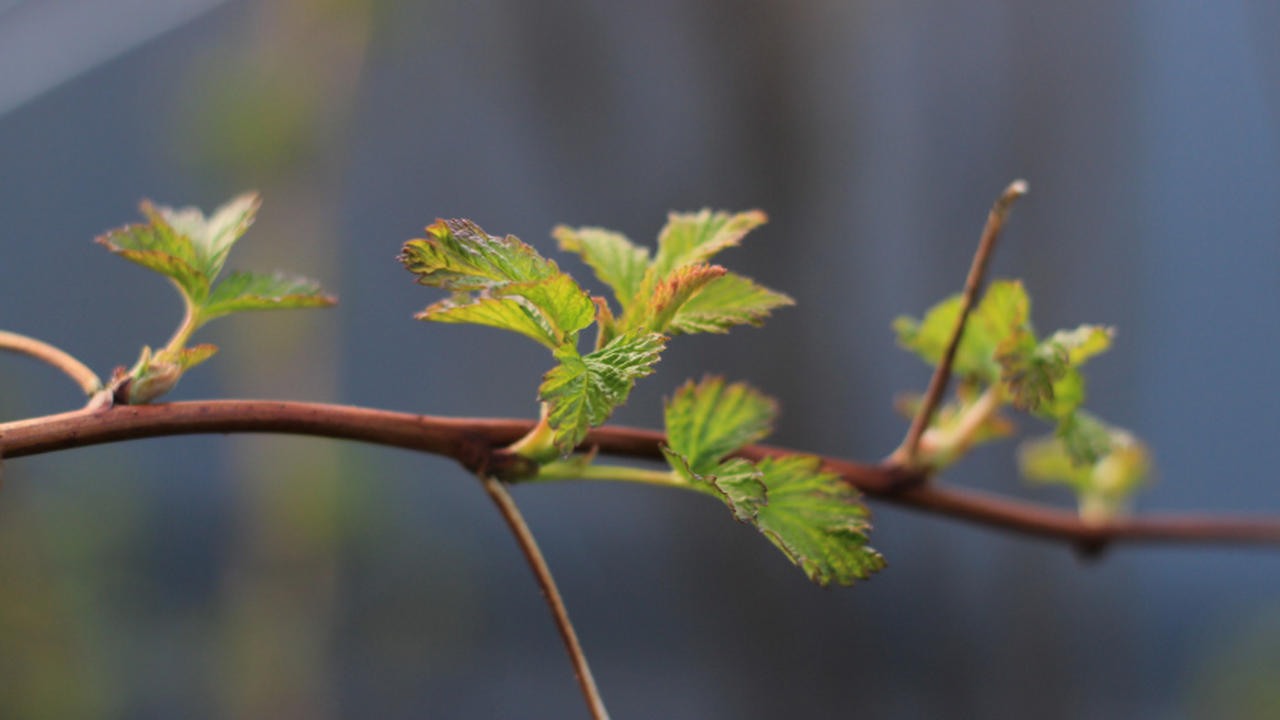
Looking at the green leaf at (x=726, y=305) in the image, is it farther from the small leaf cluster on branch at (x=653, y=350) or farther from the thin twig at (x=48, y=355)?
the thin twig at (x=48, y=355)

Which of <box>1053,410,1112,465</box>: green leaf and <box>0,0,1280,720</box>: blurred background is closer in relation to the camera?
<box>1053,410,1112,465</box>: green leaf

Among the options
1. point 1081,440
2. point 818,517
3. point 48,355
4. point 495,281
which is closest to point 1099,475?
point 1081,440

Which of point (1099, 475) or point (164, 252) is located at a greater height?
point (164, 252)

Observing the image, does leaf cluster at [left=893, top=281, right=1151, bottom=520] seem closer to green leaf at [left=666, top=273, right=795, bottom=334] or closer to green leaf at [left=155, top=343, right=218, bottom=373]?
green leaf at [left=666, top=273, right=795, bottom=334]

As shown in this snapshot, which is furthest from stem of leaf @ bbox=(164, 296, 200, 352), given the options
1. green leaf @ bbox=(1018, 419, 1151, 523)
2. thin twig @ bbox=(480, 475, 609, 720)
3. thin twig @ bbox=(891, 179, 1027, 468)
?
green leaf @ bbox=(1018, 419, 1151, 523)

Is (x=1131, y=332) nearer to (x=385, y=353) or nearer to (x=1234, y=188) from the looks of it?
(x=1234, y=188)

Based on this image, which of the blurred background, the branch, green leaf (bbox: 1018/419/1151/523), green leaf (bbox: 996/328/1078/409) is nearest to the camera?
the branch

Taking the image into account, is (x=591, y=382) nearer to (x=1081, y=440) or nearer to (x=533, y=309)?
(x=533, y=309)
